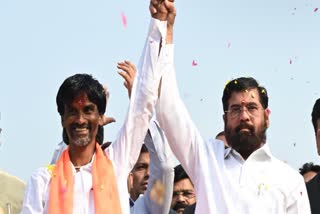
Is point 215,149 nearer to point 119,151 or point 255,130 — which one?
point 255,130

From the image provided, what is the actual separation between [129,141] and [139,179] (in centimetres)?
199

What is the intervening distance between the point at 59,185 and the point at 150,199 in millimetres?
1578

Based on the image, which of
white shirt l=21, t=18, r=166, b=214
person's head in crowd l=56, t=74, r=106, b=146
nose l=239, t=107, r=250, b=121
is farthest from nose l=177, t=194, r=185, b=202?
white shirt l=21, t=18, r=166, b=214

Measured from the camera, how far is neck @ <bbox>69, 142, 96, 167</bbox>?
8477mm

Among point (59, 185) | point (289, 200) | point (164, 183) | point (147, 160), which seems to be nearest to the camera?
point (59, 185)

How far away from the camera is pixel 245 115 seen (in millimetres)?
9016

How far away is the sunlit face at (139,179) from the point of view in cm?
1033

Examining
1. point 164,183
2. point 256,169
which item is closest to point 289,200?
point 256,169

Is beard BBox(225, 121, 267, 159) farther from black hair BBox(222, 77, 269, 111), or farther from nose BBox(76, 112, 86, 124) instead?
nose BBox(76, 112, 86, 124)

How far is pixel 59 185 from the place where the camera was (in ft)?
27.1

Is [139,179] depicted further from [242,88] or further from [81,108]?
[81,108]

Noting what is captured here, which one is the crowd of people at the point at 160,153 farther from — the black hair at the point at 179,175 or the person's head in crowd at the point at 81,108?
the black hair at the point at 179,175

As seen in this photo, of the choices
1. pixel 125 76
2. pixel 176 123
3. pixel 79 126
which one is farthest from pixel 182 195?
pixel 79 126

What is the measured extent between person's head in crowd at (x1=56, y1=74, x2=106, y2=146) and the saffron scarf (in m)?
0.20
